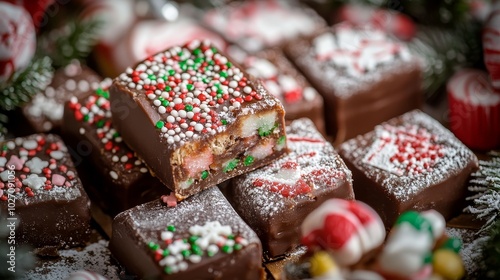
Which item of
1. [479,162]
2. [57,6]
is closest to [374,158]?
[479,162]

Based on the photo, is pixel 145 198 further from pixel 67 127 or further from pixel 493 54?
pixel 493 54

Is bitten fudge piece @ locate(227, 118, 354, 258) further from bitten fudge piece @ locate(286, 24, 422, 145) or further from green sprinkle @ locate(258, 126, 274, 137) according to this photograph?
bitten fudge piece @ locate(286, 24, 422, 145)

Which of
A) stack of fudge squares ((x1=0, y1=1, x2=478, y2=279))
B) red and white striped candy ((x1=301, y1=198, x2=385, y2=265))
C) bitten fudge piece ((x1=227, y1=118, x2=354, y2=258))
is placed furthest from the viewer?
bitten fudge piece ((x1=227, y1=118, x2=354, y2=258))

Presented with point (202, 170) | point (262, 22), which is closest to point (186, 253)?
point (202, 170)

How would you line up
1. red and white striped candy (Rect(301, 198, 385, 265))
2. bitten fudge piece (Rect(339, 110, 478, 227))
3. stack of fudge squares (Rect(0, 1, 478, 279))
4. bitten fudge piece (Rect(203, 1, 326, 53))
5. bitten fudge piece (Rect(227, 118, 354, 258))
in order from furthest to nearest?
1. bitten fudge piece (Rect(203, 1, 326, 53))
2. bitten fudge piece (Rect(339, 110, 478, 227))
3. bitten fudge piece (Rect(227, 118, 354, 258))
4. stack of fudge squares (Rect(0, 1, 478, 279))
5. red and white striped candy (Rect(301, 198, 385, 265))

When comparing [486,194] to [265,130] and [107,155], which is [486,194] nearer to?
[265,130]

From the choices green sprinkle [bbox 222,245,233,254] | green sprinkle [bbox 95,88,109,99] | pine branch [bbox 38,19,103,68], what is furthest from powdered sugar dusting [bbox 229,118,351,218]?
pine branch [bbox 38,19,103,68]

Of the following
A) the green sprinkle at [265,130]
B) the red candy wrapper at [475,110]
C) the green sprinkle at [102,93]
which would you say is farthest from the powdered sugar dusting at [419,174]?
the green sprinkle at [102,93]

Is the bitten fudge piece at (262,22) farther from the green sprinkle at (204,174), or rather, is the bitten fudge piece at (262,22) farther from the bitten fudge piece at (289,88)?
the green sprinkle at (204,174)
